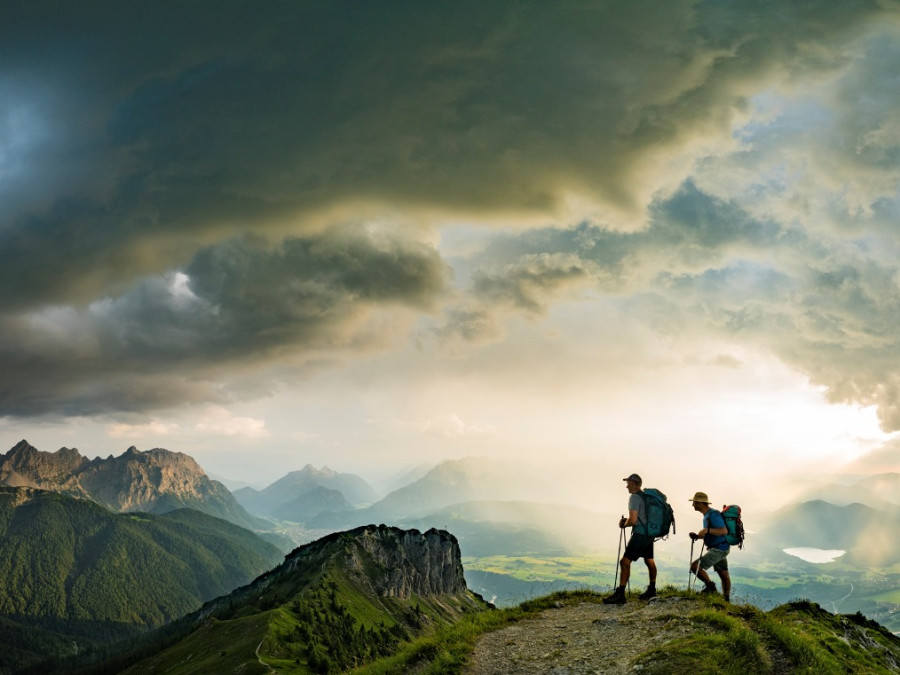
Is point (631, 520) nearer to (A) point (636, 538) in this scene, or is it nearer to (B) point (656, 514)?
(A) point (636, 538)

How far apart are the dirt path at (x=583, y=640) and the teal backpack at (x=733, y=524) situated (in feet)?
11.9

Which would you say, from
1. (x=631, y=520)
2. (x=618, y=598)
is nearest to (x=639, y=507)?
(x=631, y=520)

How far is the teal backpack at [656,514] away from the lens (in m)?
21.2

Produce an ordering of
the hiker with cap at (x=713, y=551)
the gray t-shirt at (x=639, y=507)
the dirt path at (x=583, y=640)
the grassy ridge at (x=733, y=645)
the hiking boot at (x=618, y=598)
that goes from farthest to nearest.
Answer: the hiking boot at (x=618, y=598), the hiker with cap at (x=713, y=551), the gray t-shirt at (x=639, y=507), the dirt path at (x=583, y=640), the grassy ridge at (x=733, y=645)

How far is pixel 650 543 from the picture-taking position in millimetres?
21156

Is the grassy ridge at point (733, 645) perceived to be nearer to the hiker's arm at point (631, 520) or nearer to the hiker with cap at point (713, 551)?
A: the hiker with cap at point (713, 551)

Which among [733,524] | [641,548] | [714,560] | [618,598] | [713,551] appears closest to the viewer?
[641,548]

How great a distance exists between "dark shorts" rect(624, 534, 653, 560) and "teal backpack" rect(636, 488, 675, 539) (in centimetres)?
26

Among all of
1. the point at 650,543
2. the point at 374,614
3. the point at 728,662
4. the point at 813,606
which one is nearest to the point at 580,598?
the point at 650,543

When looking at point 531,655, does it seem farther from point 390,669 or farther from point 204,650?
point 204,650

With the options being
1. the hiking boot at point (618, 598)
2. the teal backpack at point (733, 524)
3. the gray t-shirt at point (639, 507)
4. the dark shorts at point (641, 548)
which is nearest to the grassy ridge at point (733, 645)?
the hiking boot at point (618, 598)

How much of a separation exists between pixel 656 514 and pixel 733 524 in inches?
159

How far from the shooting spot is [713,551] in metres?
22.0

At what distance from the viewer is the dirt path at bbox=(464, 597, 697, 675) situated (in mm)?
16234
